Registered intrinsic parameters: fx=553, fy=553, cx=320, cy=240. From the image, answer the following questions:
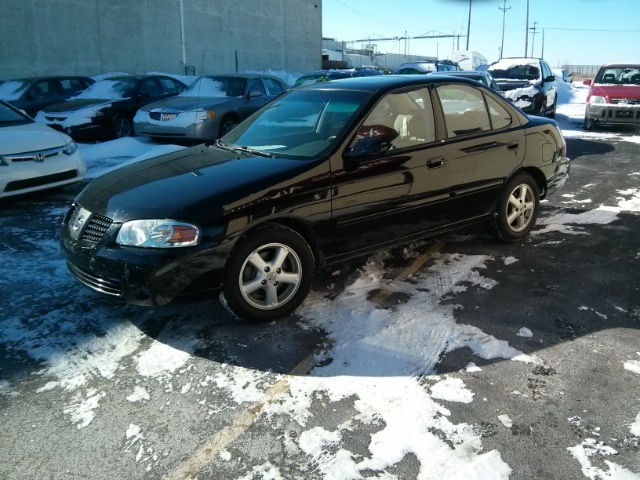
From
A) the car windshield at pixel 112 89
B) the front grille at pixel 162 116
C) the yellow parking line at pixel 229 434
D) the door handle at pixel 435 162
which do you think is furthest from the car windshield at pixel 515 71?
the yellow parking line at pixel 229 434

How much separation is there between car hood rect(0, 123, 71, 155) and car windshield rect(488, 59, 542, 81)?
13.0 metres

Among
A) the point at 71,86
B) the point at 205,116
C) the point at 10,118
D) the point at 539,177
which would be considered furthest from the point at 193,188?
the point at 71,86

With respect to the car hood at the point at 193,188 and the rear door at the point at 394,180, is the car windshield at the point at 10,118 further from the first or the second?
the rear door at the point at 394,180

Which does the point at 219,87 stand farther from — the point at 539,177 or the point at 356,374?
the point at 356,374

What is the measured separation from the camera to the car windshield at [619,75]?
14.2 metres

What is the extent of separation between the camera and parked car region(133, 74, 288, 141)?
10.4 meters

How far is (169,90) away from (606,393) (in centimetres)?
1274

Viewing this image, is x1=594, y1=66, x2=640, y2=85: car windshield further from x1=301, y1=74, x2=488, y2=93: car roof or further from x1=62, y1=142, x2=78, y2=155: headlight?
x1=62, y1=142, x2=78, y2=155: headlight

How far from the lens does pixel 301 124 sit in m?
4.39

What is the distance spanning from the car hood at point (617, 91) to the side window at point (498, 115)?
33.5ft

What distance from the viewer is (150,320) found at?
12.3 feet

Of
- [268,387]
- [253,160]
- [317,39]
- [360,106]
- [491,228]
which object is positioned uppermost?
[317,39]

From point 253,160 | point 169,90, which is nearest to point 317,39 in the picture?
point 169,90

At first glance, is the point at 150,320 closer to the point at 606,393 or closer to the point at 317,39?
the point at 606,393
